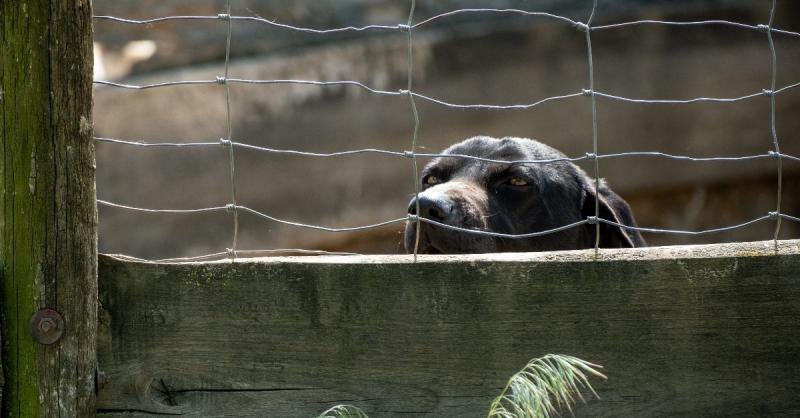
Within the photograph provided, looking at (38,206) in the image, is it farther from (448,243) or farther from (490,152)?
(490,152)

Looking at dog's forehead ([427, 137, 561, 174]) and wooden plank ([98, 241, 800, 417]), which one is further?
dog's forehead ([427, 137, 561, 174])

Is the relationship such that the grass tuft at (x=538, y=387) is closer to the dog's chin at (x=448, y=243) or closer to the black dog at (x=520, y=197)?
the dog's chin at (x=448, y=243)

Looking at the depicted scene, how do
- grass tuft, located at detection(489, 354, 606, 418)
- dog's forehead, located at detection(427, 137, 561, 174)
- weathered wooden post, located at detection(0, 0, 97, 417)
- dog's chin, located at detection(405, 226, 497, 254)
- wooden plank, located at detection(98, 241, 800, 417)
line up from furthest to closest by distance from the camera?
dog's forehead, located at detection(427, 137, 561, 174)
dog's chin, located at detection(405, 226, 497, 254)
wooden plank, located at detection(98, 241, 800, 417)
weathered wooden post, located at detection(0, 0, 97, 417)
grass tuft, located at detection(489, 354, 606, 418)

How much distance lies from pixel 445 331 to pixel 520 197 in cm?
266

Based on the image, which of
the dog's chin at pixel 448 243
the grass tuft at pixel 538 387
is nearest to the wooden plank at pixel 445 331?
the grass tuft at pixel 538 387

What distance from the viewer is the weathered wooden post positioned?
8.55ft

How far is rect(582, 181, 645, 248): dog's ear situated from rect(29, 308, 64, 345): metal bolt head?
3150 millimetres

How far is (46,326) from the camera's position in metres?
2.61

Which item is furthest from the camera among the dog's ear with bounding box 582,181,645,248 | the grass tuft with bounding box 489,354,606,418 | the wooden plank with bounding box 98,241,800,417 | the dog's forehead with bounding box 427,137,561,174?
the dog's forehead with bounding box 427,137,561,174

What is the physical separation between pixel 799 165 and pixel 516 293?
356 inches

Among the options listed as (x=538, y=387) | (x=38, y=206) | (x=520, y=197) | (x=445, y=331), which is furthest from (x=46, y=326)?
(x=520, y=197)

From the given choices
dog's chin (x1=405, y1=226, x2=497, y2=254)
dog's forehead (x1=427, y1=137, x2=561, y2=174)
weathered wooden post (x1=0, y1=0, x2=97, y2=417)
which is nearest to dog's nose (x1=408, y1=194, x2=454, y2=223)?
dog's chin (x1=405, y1=226, x2=497, y2=254)

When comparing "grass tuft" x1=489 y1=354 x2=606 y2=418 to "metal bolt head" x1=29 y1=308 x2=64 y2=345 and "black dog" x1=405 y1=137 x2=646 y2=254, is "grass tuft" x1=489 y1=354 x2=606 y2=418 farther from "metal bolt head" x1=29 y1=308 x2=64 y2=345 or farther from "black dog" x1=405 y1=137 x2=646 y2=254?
"black dog" x1=405 y1=137 x2=646 y2=254

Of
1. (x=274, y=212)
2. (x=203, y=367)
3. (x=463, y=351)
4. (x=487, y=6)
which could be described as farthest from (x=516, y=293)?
(x=487, y=6)
